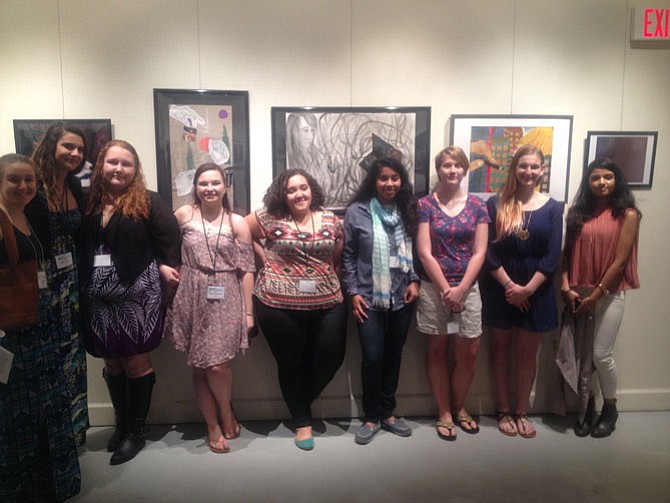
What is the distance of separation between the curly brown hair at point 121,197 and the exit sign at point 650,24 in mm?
3209

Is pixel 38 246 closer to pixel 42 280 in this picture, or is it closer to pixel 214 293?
pixel 42 280

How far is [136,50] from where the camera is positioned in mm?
2664

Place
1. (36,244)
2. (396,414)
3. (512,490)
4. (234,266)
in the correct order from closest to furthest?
(36,244)
(512,490)
(234,266)
(396,414)

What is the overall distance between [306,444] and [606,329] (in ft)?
6.50

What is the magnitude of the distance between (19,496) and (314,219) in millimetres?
1945

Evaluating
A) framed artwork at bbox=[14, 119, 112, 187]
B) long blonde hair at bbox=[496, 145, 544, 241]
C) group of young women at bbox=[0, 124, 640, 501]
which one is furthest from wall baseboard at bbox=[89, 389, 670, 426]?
framed artwork at bbox=[14, 119, 112, 187]

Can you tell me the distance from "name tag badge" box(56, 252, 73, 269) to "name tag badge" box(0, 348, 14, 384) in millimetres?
595

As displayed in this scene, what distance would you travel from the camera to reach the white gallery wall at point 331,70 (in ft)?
8.70

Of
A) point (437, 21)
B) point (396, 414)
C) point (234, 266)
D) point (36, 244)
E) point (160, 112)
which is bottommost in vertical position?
point (396, 414)

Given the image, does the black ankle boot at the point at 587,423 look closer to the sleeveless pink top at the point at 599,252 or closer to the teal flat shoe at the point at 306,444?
the sleeveless pink top at the point at 599,252

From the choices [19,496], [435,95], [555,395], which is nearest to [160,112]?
[435,95]

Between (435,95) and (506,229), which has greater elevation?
(435,95)

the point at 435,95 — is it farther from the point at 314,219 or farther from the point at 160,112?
the point at 160,112

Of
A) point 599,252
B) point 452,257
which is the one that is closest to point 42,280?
point 452,257
